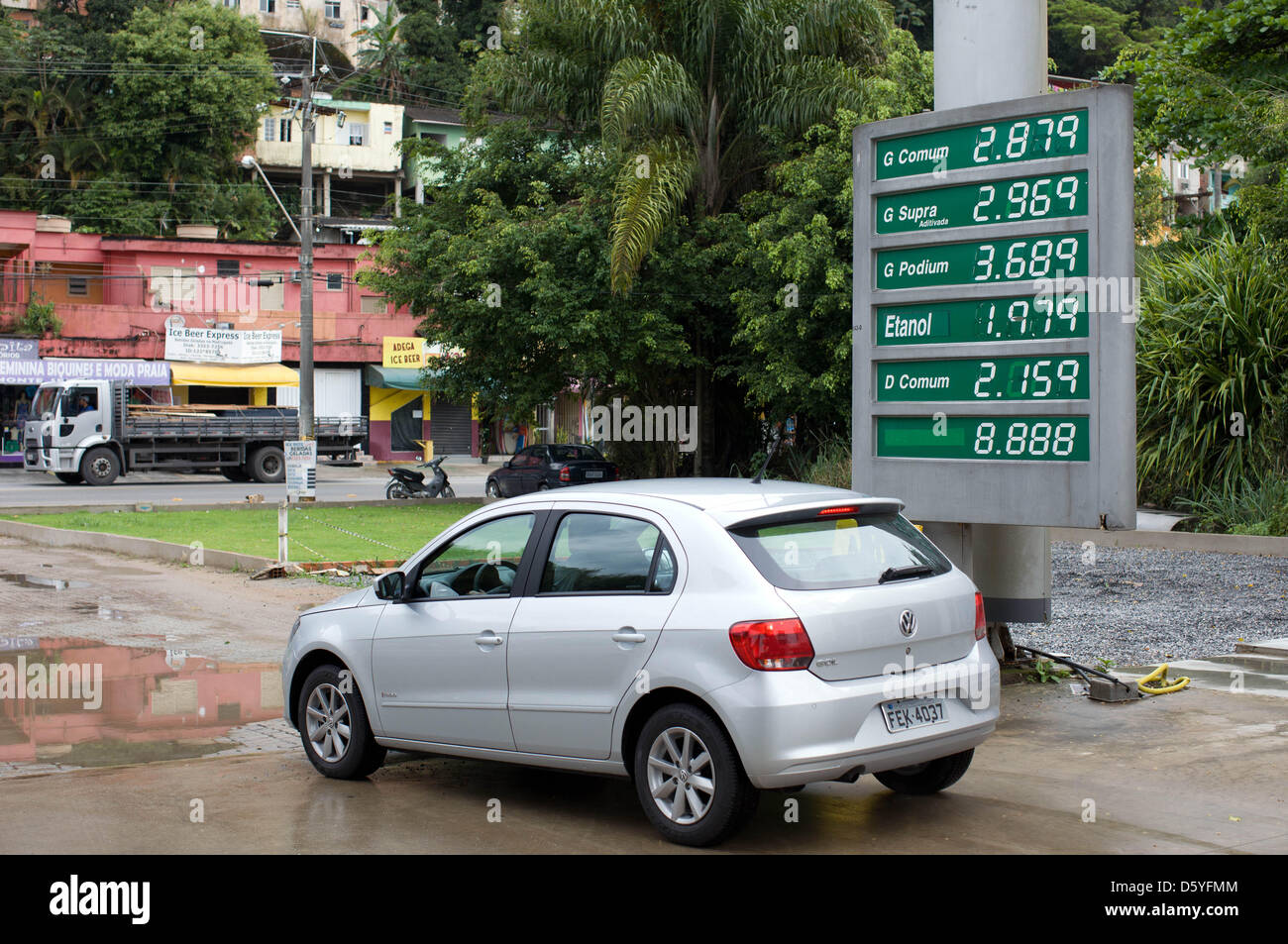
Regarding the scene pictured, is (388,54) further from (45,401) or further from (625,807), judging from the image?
(625,807)

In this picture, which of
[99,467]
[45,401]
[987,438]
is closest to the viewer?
[987,438]

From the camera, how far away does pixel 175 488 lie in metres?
33.3

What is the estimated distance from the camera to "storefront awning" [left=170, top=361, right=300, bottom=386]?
4672 cm

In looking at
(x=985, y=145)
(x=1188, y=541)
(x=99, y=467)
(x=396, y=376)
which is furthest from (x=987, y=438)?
(x=396, y=376)

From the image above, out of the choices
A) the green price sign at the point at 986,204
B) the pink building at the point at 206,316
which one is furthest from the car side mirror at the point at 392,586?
the pink building at the point at 206,316

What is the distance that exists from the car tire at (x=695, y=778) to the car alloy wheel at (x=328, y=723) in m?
1.96

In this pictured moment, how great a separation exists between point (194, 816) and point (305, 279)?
27.1 meters

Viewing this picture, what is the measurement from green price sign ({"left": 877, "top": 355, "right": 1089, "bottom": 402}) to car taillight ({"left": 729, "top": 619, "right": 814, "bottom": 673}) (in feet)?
11.4

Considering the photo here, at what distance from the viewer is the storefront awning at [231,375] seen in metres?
46.7

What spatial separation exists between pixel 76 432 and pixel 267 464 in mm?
5094

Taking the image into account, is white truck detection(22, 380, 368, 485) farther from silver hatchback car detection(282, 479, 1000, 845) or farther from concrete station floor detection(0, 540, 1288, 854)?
silver hatchback car detection(282, 479, 1000, 845)
